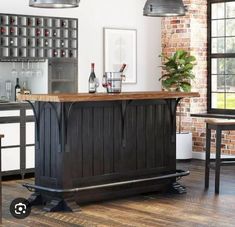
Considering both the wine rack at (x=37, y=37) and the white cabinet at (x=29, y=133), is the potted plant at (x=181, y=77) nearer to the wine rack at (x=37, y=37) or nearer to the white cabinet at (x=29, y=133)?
the wine rack at (x=37, y=37)

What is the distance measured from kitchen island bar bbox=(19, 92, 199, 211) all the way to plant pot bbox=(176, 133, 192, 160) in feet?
8.51

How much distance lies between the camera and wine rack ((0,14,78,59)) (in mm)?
9094

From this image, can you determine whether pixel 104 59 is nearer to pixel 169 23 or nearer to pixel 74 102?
pixel 169 23

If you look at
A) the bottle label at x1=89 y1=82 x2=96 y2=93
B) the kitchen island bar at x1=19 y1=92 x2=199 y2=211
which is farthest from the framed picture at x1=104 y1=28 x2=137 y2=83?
the bottle label at x1=89 y1=82 x2=96 y2=93

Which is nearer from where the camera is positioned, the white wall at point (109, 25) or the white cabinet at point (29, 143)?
the white cabinet at point (29, 143)

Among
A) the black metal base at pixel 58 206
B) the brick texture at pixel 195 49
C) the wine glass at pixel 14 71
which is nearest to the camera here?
the black metal base at pixel 58 206

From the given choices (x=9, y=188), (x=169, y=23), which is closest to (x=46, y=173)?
(x=9, y=188)

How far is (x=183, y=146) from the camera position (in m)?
10.6

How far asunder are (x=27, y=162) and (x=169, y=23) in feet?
12.7

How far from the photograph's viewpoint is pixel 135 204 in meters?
7.11

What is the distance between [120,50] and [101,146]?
384cm

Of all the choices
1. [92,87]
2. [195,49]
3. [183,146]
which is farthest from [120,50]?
[92,87]

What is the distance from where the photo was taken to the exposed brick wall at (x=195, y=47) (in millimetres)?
10773

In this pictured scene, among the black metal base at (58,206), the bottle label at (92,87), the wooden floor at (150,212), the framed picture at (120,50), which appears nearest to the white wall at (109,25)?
the framed picture at (120,50)
